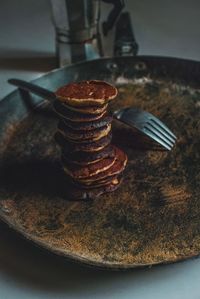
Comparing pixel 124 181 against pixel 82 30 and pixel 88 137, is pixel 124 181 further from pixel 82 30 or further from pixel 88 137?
pixel 82 30

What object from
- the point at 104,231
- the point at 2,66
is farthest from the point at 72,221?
the point at 2,66

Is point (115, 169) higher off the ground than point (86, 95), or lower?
lower

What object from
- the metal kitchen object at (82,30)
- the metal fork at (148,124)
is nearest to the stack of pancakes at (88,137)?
the metal fork at (148,124)

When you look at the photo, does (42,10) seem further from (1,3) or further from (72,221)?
(72,221)

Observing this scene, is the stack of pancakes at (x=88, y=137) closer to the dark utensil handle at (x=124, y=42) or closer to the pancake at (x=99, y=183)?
the pancake at (x=99, y=183)

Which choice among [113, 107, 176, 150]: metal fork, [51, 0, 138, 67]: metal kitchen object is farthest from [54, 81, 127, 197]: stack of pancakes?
[51, 0, 138, 67]: metal kitchen object

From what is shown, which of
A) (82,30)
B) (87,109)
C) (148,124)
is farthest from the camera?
(82,30)

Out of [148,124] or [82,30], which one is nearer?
[148,124]

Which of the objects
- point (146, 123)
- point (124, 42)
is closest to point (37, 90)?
point (146, 123)
